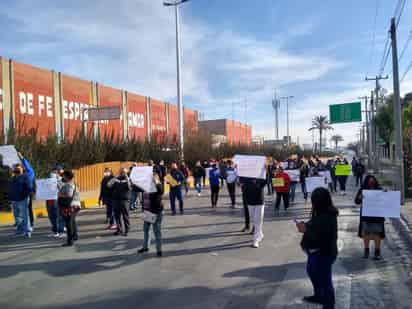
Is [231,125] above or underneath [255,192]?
above

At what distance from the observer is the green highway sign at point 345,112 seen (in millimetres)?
40062

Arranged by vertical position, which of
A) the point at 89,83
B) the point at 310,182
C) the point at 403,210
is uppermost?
the point at 89,83

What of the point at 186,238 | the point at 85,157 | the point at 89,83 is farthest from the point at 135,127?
the point at 186,238

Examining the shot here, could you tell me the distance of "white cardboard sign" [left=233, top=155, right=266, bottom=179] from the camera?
9.13 meters

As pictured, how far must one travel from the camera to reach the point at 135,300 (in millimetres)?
5496

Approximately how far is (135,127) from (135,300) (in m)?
40.3

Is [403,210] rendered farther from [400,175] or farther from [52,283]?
[52,283]

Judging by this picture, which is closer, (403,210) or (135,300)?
(135,300)

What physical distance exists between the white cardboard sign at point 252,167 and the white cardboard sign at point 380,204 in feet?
8.05

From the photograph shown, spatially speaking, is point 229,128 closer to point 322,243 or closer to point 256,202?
point 256,202

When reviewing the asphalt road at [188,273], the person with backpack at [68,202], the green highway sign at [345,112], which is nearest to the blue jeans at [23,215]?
the asphalt road at [188,273]

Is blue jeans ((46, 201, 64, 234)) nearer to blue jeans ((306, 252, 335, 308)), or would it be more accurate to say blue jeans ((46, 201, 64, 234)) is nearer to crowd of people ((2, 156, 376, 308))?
crowd of people ((2, 156, 376, 308))

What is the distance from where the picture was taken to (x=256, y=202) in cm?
885

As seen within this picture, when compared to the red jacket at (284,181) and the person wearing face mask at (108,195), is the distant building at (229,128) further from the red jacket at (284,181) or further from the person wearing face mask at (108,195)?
the person wearing face mask at (108,195)
